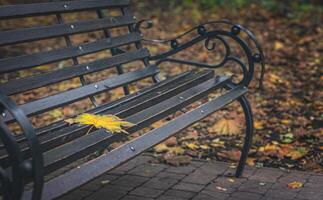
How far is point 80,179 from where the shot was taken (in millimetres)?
2270

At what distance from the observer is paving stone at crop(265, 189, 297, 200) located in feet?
10.7

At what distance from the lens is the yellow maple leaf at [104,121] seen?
2.67 meters

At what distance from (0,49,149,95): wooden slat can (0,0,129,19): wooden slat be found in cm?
37

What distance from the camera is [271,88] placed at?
550 centimetres

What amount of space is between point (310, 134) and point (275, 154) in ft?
1.58

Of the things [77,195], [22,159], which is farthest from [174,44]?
[22,159]

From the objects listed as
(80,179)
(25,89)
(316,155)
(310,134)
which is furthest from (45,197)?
(310,134)

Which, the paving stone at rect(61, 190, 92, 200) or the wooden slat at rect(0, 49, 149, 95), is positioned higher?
the wooden slat at rect(0, 49, 149, 95)

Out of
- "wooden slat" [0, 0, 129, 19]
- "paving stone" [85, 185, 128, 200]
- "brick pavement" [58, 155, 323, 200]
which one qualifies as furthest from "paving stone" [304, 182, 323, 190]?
"wooden slat" [0, 0, 129, 19]

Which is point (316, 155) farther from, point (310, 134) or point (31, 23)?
point (31, 23)

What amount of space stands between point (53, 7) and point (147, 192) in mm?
1261

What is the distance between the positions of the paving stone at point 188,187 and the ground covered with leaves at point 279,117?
38cm

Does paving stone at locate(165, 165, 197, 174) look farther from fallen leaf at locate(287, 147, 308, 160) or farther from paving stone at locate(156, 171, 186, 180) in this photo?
fallen leaf at locate(287, 147, 308, 160)

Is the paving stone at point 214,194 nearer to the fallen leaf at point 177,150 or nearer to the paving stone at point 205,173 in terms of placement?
the paving stone at point 205,173
